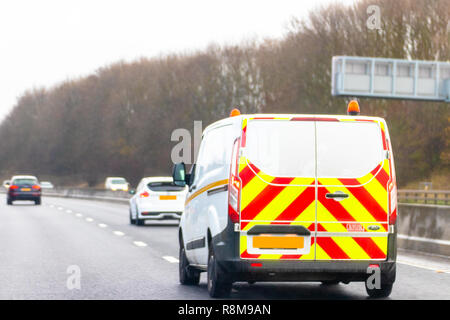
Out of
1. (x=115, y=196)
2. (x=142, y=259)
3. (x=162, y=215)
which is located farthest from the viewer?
(x=115, y=196)

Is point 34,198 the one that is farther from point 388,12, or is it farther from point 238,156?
point 238,156

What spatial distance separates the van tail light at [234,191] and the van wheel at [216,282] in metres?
0.62

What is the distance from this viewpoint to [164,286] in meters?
10.6

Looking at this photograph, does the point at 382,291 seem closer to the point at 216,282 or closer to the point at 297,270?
the point at 297,270

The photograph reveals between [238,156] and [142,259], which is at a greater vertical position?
[238,156]

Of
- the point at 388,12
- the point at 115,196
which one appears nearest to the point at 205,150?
the point at 115,196

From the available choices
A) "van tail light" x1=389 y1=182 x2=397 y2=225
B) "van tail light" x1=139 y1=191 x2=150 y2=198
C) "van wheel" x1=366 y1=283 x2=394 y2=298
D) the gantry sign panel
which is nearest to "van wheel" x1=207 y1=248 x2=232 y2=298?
"van wheel" x1=366 y1=283 x2=394 y2=298

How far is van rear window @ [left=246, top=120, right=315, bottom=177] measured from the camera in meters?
8.87

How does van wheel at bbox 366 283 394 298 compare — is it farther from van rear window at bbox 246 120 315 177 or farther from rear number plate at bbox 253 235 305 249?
van rear window at bbox 246 120 315 177

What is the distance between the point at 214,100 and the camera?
8012 centimetres

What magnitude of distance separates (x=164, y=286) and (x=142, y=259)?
397cm

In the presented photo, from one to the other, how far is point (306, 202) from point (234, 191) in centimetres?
71

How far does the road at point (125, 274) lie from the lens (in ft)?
32.3

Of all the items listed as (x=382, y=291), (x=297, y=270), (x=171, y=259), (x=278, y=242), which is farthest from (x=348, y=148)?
(x=171, y=259)
